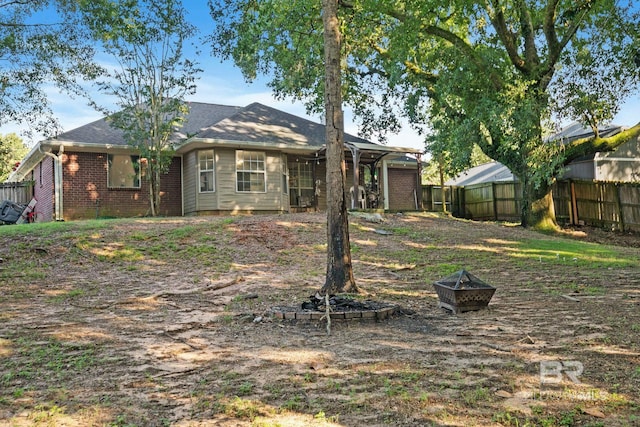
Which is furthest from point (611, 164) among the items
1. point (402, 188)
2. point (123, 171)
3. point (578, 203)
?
point (123, 171)

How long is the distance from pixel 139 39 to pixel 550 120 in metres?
13.8

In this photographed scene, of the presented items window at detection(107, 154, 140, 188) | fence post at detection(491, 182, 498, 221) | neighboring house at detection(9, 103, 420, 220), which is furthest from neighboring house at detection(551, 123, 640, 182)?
window at detection(107, 154, 140, 188)

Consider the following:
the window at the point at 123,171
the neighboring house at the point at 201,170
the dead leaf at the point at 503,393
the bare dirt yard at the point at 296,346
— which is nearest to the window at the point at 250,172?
the neighboring house at the point at 201,170

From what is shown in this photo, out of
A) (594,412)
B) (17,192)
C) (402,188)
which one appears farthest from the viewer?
(402,188)

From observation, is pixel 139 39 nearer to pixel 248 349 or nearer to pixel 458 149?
pixel 458 149

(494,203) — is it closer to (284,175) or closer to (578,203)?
(578,203)

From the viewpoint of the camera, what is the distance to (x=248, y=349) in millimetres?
4660

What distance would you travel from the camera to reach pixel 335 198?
7348 mm

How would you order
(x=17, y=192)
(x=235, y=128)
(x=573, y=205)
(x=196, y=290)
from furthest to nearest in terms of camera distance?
(x=17, y=192) → (x=573, y=205) → (x=235, y=128) → (x=196, y=290)

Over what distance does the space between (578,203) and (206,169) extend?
1422 centimetres

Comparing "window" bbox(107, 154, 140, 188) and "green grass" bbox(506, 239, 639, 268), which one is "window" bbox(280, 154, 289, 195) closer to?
"window" bbox(107, 154, 140, 188)

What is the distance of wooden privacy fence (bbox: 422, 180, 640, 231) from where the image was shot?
18.3 m

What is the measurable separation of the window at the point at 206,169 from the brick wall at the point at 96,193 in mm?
1796

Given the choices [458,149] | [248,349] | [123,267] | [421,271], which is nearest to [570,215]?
[458,149]
